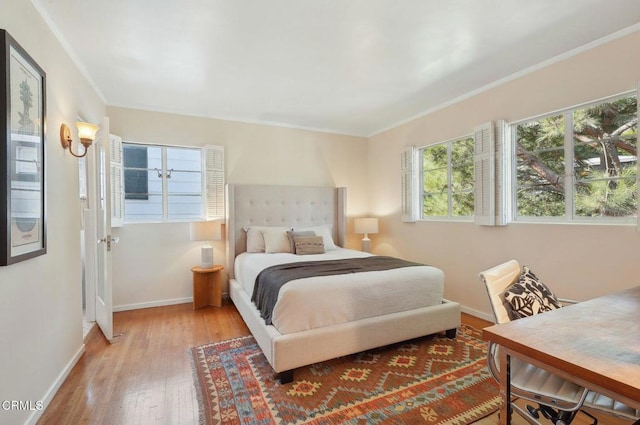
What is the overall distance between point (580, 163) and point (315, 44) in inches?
99.1

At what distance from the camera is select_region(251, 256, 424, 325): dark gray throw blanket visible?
2.31 metres

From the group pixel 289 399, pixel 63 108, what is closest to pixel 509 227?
pixel 289 399

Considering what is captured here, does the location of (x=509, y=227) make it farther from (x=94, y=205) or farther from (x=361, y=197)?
(x=94, y=205)

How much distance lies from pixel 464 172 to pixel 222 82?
9.72 feet

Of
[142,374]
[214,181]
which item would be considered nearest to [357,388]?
[142,374]

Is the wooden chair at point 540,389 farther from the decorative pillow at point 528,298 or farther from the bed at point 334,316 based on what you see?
the bed at point 334,316

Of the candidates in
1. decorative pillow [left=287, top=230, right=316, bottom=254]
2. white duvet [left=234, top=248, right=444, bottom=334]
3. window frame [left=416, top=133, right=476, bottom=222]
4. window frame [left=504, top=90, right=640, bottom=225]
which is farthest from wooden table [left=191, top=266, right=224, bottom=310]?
window frame [left=504, top=90, right=640, bottom=225]

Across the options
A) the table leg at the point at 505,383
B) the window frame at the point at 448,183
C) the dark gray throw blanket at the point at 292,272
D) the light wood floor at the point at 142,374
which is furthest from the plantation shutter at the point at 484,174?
the table leg at the point at 505,383

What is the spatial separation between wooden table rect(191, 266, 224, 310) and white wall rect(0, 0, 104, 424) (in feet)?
4.23

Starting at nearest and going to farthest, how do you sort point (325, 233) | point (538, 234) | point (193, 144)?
point (538, 234) < point (193, 144) < point (325, 233)

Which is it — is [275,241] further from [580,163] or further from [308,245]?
[580,163]

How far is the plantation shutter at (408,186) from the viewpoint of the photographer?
4137 millimetres

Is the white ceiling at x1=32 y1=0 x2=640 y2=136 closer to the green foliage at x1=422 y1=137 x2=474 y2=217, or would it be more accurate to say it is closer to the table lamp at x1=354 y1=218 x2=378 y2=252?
the green foliage at x1=422 y1=137 x2=474 y2=217

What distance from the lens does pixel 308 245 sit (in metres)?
3.68
